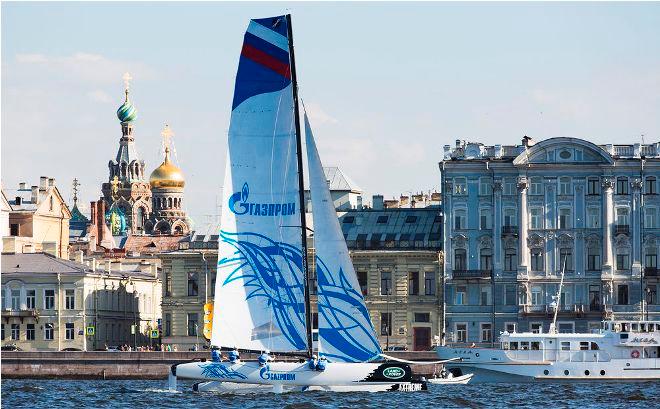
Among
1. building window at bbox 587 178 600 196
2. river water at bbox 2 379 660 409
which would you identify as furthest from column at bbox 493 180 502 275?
river water at bbox 2 379 660 409

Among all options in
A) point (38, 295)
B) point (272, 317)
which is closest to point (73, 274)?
point (38, 295)

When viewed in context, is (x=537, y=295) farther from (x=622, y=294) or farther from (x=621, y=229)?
(x=621, y=229)

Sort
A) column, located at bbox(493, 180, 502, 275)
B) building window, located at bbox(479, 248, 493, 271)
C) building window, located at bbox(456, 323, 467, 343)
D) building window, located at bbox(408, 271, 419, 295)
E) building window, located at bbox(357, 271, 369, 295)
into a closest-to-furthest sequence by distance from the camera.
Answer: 1. column, located at bbox(493, 180, 502, 275)
2. building window, located at bbox(479, 248, 493, 271)
3. building window, located at bbox(456, 323, 467, 343)
4. building window, located at bbox(408, 271, 419, 295)
5. building window, located at bbox(357, 271, 369, 295)

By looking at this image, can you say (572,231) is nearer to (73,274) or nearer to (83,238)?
(73,274)

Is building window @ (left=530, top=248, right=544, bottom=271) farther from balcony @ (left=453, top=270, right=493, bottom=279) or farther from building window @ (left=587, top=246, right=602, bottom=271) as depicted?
building window @ (left=587, top=246, right=602, bottom=271)

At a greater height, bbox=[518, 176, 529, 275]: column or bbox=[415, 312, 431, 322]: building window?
bbox=[518, 176, 529, 275]: column

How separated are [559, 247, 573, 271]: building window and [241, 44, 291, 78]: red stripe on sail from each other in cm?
4701

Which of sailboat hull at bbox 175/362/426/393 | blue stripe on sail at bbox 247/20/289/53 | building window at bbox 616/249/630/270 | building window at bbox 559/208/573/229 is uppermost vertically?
blue stripe on sail at bbox 247/20/289/53

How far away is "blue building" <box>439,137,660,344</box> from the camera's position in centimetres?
10819

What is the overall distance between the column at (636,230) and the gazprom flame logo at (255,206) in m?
46.1

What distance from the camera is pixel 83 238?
19050 cm

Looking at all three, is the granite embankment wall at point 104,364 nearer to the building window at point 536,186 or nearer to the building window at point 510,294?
the building window at point 510,294

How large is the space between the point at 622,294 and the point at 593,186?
20.0 ft

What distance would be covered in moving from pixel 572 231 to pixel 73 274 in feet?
95.1
